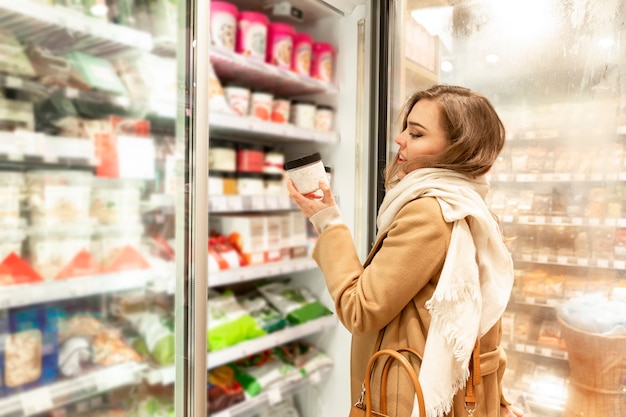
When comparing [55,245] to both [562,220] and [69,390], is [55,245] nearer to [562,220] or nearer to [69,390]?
[69,390]

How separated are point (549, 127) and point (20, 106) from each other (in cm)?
152

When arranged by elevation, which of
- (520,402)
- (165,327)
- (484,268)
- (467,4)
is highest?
(467,4)

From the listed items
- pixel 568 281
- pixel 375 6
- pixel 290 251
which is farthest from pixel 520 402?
pixel 375 6

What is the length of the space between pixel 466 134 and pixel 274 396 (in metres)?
1.25

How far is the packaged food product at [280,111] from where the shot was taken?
6.31 ft

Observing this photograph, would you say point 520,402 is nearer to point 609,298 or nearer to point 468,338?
point 609,298

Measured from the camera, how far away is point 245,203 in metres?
1.74

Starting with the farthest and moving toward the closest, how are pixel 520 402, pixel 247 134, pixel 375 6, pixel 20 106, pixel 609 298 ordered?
pixel 247 134, pixel 375 6, pixel 520 402, pixel 609 298, pixel 20 106

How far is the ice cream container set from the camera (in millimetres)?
1133

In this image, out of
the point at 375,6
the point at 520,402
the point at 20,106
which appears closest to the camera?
the point at 20,106

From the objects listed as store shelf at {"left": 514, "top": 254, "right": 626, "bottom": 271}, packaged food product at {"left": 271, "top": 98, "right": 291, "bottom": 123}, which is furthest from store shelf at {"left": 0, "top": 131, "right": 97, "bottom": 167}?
store shelf at {"left": 514, "top": 254, "right": 626, "bottom": 271}

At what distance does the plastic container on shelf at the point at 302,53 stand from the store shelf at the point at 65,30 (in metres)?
0.70

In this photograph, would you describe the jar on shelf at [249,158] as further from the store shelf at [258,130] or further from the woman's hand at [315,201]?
the woman's hand at [315,201]

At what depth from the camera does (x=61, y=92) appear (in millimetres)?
1289
